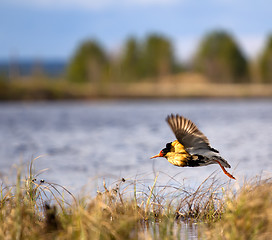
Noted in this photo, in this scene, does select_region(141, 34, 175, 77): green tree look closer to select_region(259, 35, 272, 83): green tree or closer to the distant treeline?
the distant treeline

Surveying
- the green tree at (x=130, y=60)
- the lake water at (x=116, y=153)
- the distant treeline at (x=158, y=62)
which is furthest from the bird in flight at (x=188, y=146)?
the green tree at (x=130, y=60)

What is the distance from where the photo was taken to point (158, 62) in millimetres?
89375

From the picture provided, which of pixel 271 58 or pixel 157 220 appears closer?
pixel 157 220

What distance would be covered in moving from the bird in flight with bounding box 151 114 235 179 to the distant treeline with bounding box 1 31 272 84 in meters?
76.4

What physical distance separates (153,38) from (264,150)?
7724 centimetres

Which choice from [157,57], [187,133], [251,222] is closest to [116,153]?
[187,133]

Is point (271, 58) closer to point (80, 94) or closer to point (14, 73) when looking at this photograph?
point (80, 94)

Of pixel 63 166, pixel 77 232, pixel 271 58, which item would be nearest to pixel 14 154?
pixel 63 166

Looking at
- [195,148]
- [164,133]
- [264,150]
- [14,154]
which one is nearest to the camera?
[195,148]

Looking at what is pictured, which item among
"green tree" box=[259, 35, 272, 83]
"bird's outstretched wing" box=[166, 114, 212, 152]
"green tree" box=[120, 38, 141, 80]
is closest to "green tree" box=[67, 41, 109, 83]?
"green tree" box=[120, 38, 141, 80]

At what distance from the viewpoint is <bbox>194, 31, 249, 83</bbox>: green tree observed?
288ft

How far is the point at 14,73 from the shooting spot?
80625 mm

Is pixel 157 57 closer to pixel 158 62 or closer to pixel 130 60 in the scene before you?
pixel 158 62

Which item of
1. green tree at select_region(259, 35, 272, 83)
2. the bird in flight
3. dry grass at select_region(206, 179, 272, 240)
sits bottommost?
dry grass at select_region(206, 179, 272, 240)
